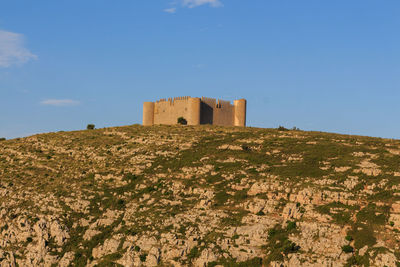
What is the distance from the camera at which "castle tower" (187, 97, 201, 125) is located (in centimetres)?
9562

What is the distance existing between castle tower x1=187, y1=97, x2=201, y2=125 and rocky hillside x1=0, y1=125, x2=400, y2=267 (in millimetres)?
22060

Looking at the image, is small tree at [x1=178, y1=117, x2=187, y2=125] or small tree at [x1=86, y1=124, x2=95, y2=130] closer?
small tree at [x1=178, y1=117, x2=187, y2=125]

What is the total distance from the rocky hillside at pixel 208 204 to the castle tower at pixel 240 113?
1113 inches

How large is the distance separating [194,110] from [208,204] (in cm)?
4499

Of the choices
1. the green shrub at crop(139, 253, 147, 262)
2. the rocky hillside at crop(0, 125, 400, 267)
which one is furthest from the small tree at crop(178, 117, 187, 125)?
the green shrub at crop(139, 253, 147, 262)

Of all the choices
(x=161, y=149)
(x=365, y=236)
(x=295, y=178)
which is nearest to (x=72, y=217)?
(x=161, y=149)

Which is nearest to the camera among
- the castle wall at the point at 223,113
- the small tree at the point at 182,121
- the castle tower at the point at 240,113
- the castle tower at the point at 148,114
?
the small tree at the point at 182,121

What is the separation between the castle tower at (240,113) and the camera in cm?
10200

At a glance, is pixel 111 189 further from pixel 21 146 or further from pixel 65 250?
pixel 21 146

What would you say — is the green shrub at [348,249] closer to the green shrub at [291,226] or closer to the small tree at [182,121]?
the green shrub at [291,226]

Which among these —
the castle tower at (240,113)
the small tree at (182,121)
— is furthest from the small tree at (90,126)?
the castle tower at (240,113)

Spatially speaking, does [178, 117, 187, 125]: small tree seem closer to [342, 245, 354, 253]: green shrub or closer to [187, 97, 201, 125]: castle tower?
[187, 97, 201, 125]: castle tower

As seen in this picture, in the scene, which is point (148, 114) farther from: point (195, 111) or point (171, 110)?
point (195, 111)

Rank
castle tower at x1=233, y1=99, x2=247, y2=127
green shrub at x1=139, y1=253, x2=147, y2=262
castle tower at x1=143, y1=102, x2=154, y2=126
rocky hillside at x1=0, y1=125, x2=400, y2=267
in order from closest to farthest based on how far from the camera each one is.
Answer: rocky hillside at x1=0, y1=125, x2=400, y2=267, green shrub at x1=139, y1=253, x2=147, y2=262, castle tower at x1=233, y1=99, x2=247, y2=127, castle tower at x1=143, y1=102, x2=154, y2=126
